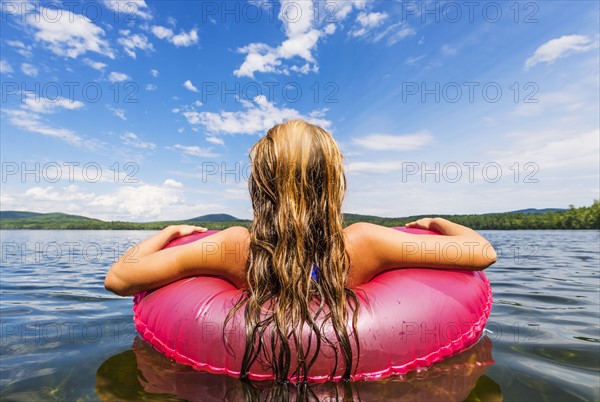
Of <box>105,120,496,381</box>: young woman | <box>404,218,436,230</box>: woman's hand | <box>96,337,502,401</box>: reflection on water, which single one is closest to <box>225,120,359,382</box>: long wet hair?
<box>105,120,496,381</box>: young woman

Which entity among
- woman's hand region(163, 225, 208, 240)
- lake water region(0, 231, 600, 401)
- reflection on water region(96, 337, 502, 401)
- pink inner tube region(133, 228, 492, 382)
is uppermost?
woman's hand region(163, 225, 208, 240)

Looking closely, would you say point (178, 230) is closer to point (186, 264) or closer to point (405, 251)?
point (186, 264)

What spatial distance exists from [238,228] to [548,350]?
291 cm

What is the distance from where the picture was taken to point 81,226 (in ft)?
267

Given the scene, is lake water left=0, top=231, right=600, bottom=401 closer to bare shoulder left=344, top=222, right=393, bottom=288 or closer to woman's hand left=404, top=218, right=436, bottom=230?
bare shoulder left=344, top=222, right=393, bottom=288

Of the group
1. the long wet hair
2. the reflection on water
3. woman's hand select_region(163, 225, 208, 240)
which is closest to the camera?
the reflection on water

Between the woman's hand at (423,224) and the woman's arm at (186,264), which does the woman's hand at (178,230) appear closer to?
the woman's arm at (186,264)

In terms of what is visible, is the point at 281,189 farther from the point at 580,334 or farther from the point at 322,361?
the point at 580,334

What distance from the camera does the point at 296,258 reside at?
258cm

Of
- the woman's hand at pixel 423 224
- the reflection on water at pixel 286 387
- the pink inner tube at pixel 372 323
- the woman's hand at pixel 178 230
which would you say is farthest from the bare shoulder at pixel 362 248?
the woman's hand at pixel 178 230

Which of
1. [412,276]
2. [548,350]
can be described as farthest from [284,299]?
[548,350]

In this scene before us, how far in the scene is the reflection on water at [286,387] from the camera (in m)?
2.37

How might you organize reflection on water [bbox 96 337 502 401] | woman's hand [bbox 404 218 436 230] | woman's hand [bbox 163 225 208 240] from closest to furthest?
reflection on water [bbox 96 337 502 401]
woman's hand [bbox 163 225 208 240]
woman's hand [bbox 404 218 436 230]

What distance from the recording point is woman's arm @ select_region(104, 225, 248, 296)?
267 cm
